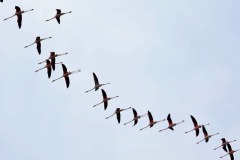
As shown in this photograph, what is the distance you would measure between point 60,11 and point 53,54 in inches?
311

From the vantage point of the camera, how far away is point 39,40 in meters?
119

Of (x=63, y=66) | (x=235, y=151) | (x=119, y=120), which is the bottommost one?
(x=235, y=151)

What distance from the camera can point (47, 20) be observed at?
374 ft

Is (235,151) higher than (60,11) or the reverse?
the reverse

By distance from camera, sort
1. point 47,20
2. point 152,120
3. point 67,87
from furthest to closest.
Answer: point 152,120, point 67,87, point 47,20

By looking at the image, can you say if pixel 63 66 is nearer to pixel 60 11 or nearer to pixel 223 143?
pixel 60 11

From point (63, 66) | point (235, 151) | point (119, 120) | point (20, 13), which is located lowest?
point (235, 151)

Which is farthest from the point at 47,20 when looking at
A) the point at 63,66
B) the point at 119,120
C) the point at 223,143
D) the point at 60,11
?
the point at 223,143

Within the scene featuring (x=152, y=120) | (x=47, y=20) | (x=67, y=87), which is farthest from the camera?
(x=152, y=120)

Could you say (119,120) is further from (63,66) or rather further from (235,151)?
(235,151)

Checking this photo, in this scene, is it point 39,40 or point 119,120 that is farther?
point 119,120

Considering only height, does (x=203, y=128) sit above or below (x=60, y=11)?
below

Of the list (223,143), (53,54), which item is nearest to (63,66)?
(53,54)

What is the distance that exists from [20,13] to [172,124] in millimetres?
35245
